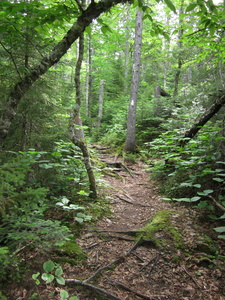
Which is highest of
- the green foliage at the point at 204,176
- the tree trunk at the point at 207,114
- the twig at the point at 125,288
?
the tree trunk at the point at 207,114

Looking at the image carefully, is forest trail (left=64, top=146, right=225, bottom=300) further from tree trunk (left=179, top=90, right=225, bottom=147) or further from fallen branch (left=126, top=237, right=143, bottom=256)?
tree trunk (left=179, top=90, right=225, bottom=147)

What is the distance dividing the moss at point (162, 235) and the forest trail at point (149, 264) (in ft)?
0.07

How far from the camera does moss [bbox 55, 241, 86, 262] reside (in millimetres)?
2875

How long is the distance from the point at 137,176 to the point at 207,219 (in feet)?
16.2

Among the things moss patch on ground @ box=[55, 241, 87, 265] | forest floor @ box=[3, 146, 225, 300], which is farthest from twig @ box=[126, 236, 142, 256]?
moss patch on ground @ box=[55, 241, 87, 265]

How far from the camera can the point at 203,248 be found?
3002mm

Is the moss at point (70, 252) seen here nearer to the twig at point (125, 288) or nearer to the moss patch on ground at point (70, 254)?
the moss patch on ground at point (70, 254)

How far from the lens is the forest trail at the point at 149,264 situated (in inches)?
93.9

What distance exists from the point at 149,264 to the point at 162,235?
2.15 ft

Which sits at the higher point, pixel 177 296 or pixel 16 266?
pixel 16 266

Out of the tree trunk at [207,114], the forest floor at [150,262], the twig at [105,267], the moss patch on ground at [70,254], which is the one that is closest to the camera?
the forest floor at [150,262]

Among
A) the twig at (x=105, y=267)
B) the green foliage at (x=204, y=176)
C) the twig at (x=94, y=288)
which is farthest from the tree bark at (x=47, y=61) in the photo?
the green foliage at (x=204, y=176)

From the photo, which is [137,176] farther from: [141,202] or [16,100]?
[16,100]

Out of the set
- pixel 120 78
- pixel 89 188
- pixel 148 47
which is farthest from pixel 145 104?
pixel 89 188
